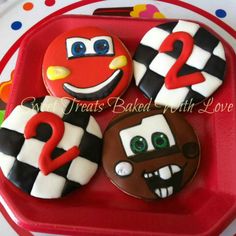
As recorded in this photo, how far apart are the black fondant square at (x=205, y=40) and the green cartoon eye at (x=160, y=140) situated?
26 centimetres

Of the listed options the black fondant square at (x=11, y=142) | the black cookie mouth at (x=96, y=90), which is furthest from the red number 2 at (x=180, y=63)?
the black fondant square at (x=11, y=142)

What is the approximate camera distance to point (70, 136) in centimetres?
88

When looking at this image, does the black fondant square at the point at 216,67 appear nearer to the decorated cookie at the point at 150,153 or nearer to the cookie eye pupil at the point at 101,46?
the decorated cookie at the point at 150,153

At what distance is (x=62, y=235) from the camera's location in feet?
2.82

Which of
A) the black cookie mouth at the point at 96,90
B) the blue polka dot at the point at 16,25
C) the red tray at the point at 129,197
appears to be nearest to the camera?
the red tray at the point at 129,197

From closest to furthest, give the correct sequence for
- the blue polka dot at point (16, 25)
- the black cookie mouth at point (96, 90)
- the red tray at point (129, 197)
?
the red tray at point (129, 197) < the black cookie mouth at point (96, 90) < the blue polka dot at point (16, 25)

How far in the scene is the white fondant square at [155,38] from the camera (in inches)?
39.5

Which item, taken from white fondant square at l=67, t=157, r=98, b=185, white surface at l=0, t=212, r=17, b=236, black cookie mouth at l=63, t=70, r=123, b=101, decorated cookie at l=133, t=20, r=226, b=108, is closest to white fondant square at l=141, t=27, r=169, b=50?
decorated cookie at l=133, t=20, r=226, b=108

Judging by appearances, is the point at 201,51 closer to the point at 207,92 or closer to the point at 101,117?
the point at 207,92

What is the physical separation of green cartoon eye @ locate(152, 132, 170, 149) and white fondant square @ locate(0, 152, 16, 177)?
0.31m

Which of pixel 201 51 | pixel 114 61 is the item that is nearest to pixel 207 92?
pixel 201 51

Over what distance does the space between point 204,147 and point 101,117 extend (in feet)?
0.86

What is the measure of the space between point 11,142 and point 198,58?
1.61 ft

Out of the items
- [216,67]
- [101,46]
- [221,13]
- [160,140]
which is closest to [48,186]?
[160,140]
